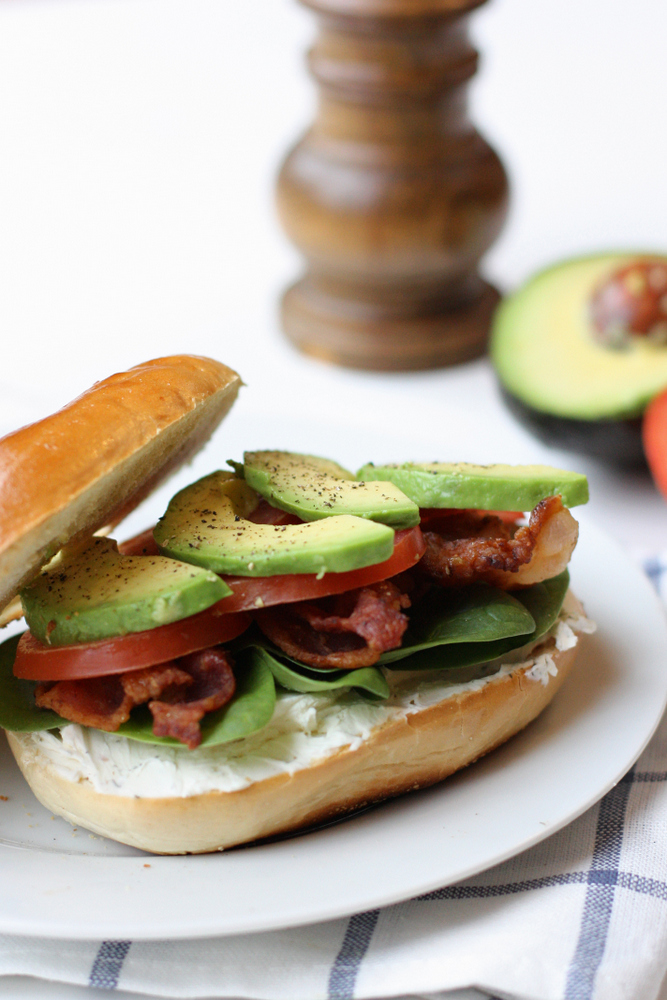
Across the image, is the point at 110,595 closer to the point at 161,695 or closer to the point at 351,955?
the point at 161,695

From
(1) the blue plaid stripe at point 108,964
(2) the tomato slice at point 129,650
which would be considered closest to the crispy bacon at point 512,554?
(2) the tomato slice at point 129,650

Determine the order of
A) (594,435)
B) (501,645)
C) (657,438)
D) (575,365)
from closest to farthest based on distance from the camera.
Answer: (501,645) < (657,438) < (594,435) < (575,365)

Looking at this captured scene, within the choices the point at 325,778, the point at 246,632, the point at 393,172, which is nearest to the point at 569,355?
the point at 393,172

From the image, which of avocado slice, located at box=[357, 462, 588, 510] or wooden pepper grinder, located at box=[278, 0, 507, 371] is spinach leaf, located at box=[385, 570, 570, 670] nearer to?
avocado slice, located at box=[357, 462, 588, 510]

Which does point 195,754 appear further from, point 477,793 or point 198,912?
point 477,793

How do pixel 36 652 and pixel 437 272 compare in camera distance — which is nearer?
pixel 36 652

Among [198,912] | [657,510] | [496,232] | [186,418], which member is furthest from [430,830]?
[496,232]
